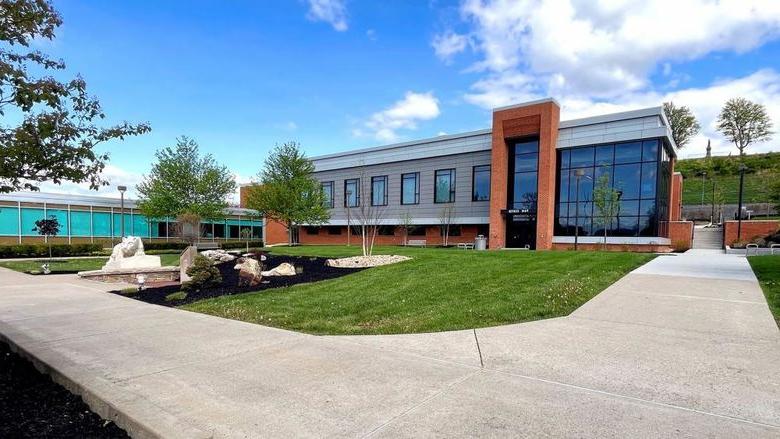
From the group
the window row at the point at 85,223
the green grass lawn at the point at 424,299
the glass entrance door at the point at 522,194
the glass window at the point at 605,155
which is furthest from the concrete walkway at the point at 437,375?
the window row at the point at 85,223

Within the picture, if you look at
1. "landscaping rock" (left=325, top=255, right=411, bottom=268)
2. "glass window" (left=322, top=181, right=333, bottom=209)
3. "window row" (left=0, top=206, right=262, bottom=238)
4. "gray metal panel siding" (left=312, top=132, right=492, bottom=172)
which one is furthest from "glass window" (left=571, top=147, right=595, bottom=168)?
"window row" (left=0, top=206, right=262, bottom=238)

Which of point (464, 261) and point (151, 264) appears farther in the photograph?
point (151, 264)

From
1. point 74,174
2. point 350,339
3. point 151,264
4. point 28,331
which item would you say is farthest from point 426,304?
point 151,264

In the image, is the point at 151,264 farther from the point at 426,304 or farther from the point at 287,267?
the point at 426,304

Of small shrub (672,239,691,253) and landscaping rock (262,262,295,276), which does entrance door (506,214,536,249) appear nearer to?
small shrub (672,239,691,253)

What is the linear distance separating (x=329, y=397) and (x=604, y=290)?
25.9 feet

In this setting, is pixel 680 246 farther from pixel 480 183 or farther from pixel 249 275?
pixel 249 275

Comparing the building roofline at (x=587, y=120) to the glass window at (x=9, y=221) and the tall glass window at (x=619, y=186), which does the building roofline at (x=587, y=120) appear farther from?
the glass window at (x=9, y=221)

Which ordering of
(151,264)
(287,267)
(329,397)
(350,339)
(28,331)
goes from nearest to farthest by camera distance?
(329,397)
(350,339)
(28,331)
(287,267)
(151,264)

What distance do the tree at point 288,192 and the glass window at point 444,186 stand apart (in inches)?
397

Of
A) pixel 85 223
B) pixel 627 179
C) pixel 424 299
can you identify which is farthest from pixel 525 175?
pixel 85 223

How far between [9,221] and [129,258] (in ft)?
91.4

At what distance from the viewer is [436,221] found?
1454 inches

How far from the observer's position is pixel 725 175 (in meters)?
65.3
